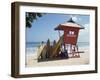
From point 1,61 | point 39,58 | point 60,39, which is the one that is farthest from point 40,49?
point 1,61

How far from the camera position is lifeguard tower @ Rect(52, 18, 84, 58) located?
2.02 m

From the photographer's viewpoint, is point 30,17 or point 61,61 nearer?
point 30,17

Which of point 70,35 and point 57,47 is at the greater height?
point 70,35

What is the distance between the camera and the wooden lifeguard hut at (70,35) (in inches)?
79.4

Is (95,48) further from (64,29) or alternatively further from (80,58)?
(64,29)

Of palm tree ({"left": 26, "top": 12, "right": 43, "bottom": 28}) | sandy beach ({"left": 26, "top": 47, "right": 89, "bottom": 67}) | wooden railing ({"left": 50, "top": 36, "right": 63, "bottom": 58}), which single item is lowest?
sandy beach ({"left": 26, "top": 47, "right": 89, "bottom": 67})

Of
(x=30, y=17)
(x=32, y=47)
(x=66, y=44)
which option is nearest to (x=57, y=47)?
(x=66, y=44)

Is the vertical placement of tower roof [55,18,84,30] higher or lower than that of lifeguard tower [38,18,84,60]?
higher

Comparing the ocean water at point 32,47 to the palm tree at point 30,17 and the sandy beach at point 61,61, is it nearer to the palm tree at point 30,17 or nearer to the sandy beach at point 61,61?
the sandy beach at point 61,61

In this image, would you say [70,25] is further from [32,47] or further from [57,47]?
[32,47]

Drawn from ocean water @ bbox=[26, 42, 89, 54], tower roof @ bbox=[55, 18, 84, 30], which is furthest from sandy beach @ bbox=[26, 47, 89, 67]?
tower roof @ bbox=[55, 18, 84, 30]

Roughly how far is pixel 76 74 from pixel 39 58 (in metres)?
0.39

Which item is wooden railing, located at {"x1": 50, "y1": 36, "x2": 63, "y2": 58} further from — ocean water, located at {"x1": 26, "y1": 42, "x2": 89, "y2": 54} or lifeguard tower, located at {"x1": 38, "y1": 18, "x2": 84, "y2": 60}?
ocean water, located at {"x1": 26, "y1": 42, "x2": 89, "y2": 54}

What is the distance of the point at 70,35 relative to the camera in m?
2.05
